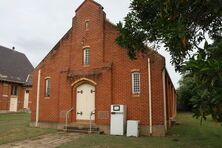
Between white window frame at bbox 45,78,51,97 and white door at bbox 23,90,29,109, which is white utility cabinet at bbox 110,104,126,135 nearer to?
white window frame at bbox 45,78,51,97

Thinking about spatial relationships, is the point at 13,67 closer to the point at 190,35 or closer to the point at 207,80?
the point at 190,35

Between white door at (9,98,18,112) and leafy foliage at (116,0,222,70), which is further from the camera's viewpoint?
white door at (9,98,18,112)

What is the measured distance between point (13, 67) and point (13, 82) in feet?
9.93

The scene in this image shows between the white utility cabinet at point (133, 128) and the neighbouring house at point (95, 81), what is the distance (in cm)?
65

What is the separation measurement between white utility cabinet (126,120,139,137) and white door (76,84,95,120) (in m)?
3.02

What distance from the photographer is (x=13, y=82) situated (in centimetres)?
3381

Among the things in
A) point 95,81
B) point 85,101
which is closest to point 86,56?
point 95,81

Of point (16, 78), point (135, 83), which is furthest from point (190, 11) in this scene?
point (16, 78)

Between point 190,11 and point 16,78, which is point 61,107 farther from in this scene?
point 16,78

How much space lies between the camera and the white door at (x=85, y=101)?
16141mm

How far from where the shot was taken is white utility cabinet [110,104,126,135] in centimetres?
1401

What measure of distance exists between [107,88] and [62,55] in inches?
179

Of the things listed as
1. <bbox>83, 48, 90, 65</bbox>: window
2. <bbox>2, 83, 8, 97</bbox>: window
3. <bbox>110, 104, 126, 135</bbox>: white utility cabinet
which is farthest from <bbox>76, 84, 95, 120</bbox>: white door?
<bbox>2, 83, 8, 97</bbox>: window

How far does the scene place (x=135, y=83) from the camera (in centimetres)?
1477
